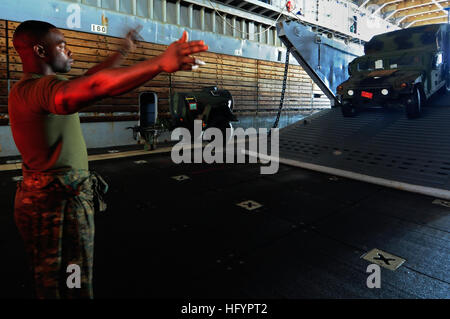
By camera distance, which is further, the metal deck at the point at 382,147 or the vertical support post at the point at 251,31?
the vertical support post at the point at 251,31

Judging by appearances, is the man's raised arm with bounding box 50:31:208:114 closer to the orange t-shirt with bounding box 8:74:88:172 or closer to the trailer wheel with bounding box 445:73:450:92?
the orange t-shirt with bounding box 8:74:88:172

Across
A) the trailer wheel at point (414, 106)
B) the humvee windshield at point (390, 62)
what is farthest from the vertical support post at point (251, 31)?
the trailer wheel at point (414, 106)

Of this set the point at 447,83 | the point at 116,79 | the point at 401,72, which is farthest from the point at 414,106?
the point at 116,79

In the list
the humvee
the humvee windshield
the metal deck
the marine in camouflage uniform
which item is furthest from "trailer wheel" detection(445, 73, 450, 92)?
the marine in camouflage uniform

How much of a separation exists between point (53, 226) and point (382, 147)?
20.4ft

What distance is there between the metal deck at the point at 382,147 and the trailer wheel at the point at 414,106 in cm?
15

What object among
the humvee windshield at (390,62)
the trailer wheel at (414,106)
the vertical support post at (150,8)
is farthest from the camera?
the vertical support post at (150,8)

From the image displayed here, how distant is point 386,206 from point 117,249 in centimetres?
346

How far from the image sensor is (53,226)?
129 centimetres

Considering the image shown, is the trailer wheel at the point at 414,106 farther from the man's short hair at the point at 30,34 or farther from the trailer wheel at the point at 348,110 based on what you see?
the man's short hair at the point at 30,34

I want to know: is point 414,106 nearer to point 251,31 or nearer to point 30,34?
point 30,34

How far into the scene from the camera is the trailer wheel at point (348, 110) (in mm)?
7445

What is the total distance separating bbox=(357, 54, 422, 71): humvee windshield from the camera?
23.1ft

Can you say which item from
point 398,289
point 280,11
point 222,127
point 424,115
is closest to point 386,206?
point 398,289
